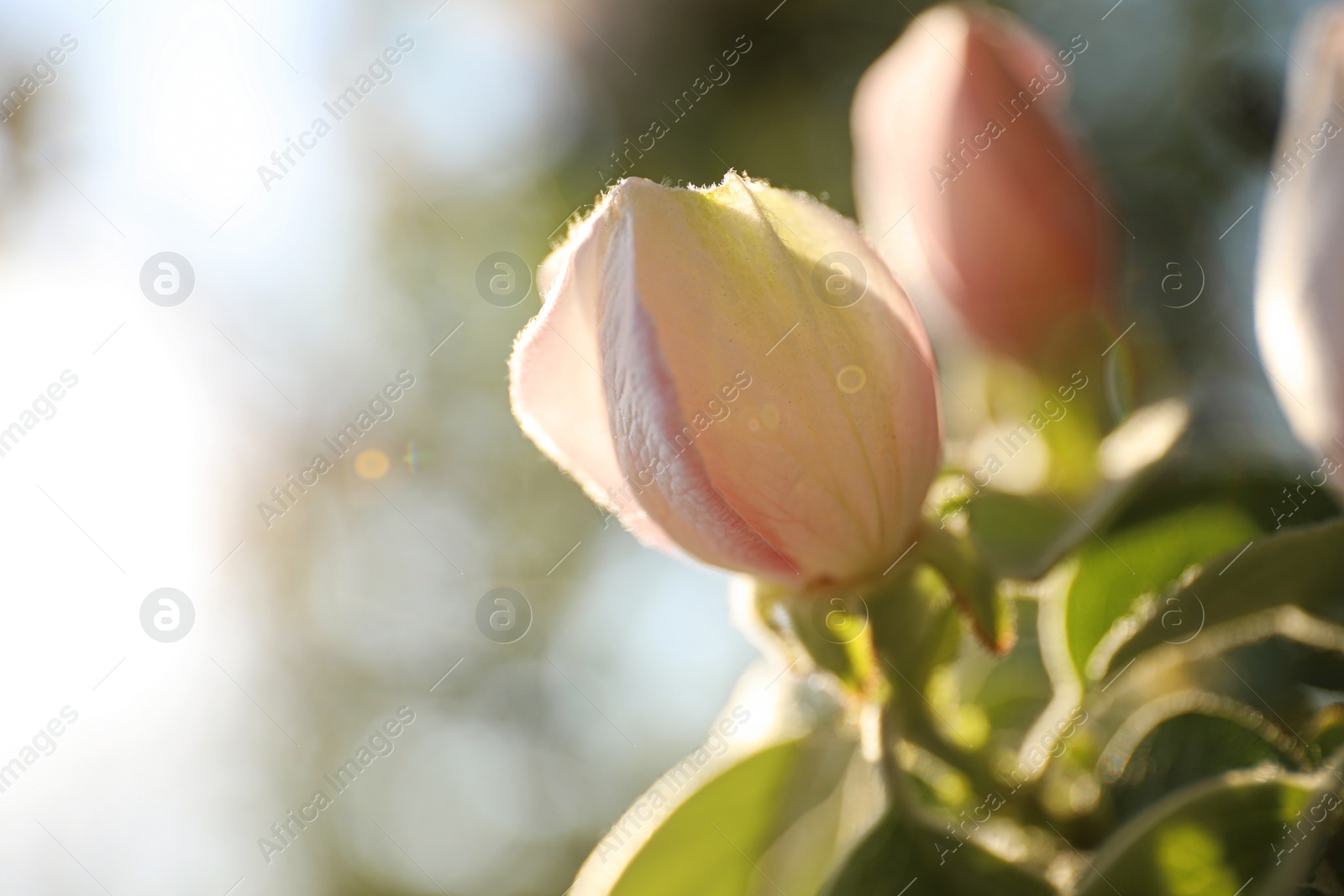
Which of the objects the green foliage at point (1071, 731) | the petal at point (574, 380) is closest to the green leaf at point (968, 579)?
the green foliage at point (1071, 731)

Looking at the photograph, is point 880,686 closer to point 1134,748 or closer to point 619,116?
point 1134,748

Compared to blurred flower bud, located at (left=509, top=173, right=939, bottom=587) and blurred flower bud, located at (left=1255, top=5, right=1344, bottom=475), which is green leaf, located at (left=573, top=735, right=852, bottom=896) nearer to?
blurred flower bud, located at (left=509, top=173, right=939, bottom=587)

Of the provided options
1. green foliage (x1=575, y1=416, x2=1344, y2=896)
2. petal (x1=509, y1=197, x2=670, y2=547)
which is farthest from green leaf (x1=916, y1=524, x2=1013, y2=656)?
petal (x1=509, y1=197, x2=670, y2=547)

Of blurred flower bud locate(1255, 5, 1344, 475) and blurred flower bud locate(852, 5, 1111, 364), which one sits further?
blurred flower bud locate(852, 5, 1111, 364)

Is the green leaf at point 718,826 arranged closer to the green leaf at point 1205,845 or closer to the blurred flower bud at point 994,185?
the green leaf at point 1205,845

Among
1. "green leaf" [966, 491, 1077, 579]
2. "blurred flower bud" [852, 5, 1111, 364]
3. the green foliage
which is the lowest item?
the green foliage

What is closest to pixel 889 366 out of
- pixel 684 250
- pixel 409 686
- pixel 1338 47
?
pixel 684 250

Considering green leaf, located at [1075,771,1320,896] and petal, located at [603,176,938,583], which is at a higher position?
petal, located at [603,176,938,583]
